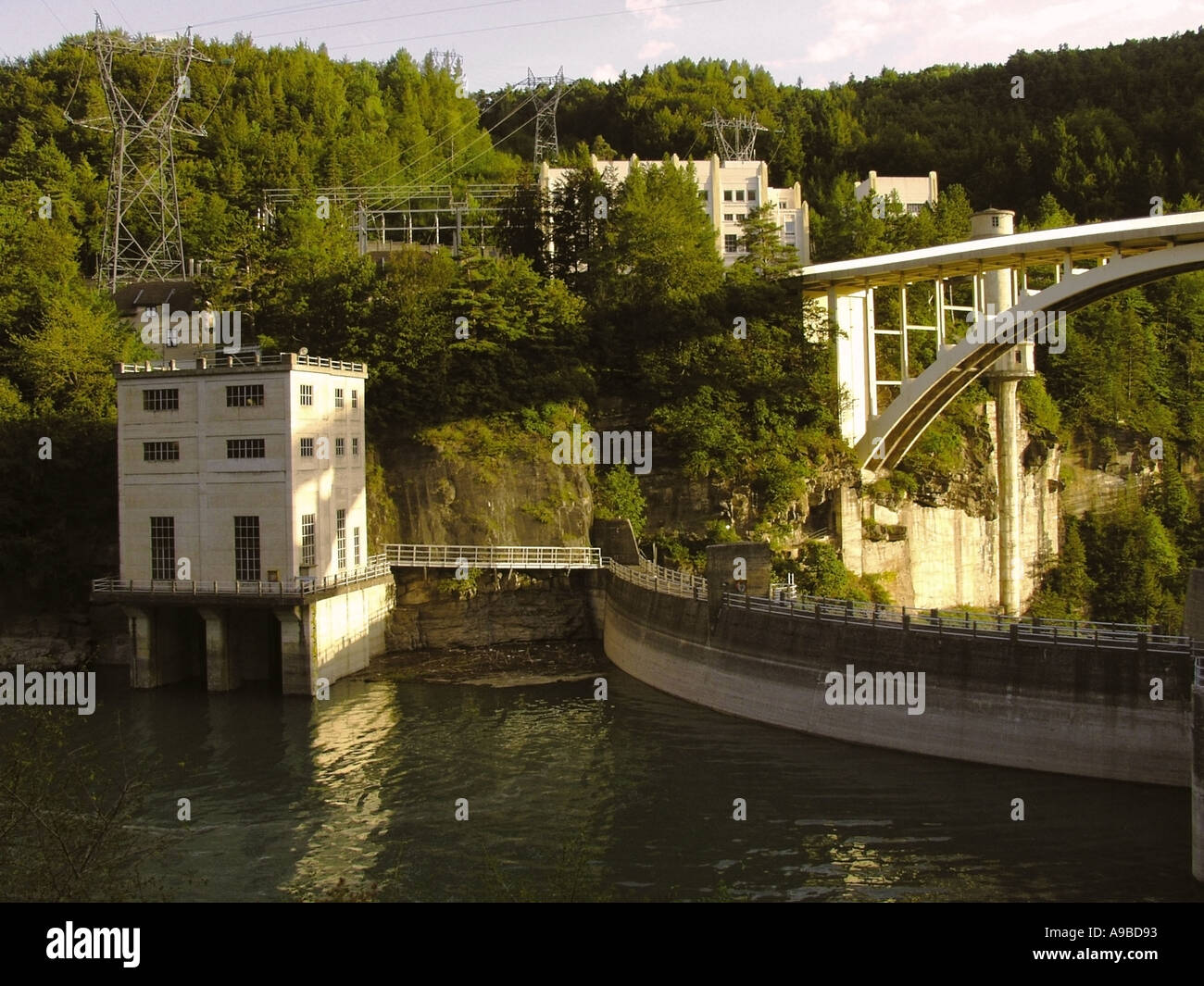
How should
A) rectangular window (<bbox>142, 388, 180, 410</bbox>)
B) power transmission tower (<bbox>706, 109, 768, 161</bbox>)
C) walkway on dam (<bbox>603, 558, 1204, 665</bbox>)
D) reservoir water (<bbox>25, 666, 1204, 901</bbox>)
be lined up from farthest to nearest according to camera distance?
power transmission tower (<bbox>706, 109, 768, 161</bbox>) < rectangular window (<bbox>142, 388, 180, 410</bbox>) < walkway on dam (<bbox>603, 558, 1204, 665</bbox>) < reservoir water (<bbox>25, 666, 1204, 901</bbox>)

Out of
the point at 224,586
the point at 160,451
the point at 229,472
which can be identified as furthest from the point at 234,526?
the point at 160,451

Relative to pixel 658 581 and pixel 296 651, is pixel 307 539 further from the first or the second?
pixel 658 581

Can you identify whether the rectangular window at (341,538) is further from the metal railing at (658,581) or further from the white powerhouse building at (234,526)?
the metal railing at (658,581)

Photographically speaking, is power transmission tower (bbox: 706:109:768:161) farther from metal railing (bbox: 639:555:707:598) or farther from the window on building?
the window on building

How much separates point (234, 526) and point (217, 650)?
15.9ft

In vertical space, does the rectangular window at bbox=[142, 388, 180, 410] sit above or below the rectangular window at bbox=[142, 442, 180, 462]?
above

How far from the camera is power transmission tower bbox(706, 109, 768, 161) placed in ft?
332

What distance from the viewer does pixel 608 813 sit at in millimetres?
33281

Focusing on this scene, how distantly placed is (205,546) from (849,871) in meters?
30.3

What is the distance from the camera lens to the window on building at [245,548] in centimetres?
4916

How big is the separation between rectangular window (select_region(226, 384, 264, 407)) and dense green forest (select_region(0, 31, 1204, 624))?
8.92 metres

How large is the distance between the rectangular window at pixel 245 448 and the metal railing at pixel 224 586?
4.92 m

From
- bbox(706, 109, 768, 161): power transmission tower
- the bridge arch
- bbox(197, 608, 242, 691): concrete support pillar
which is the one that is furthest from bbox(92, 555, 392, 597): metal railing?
bbox(706, 109, 768, 161): power transmission tower
